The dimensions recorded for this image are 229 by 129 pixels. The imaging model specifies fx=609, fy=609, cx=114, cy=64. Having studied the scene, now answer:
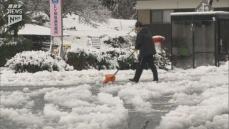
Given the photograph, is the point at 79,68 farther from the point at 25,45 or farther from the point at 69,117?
the point at 69,117

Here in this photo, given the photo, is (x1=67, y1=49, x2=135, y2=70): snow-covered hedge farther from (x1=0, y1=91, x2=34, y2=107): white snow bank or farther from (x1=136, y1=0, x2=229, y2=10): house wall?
(x1=136, y1=0, x2=229, y2=10): house wall

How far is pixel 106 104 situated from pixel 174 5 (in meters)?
33.5

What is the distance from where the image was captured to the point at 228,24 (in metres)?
20.9

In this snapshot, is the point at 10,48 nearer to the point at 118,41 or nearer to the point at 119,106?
the point at 118,41

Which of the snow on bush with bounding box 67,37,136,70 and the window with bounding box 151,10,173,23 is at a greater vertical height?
the window with bounding box 151,10,173,23

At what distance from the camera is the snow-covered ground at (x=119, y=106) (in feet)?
28.2

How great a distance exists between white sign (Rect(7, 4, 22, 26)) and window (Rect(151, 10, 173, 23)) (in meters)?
20.3

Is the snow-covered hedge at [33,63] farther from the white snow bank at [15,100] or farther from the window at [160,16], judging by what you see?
the window at [160,16]

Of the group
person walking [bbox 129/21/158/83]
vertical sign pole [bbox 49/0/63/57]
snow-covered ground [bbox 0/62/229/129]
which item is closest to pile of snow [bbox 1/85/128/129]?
snow-covered ground [bbox 0/62/229/129]

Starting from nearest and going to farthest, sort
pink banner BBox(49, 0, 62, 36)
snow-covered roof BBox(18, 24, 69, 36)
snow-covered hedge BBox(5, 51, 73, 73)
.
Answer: snow-covered hedge BBox(5, 51, 73, 73), pink banner BBox(49, 0, 62, 36), snow-covered roof BBox(18, 24, 69, 36)

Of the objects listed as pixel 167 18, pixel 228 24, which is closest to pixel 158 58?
pixel 228 24

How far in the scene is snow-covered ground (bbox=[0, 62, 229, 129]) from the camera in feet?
28.2

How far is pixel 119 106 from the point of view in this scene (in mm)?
10234

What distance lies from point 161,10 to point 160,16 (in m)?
0.45
